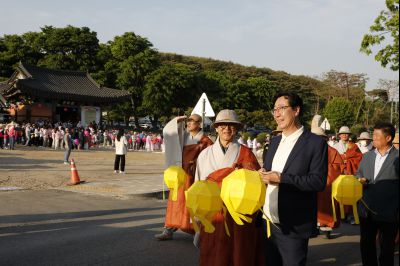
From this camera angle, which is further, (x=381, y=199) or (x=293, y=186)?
(x=381, y=199)

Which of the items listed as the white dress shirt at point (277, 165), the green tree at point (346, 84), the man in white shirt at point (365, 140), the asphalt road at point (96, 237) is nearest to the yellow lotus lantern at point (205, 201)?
the white dress shirt at point (277, 165)

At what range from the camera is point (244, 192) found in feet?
9.93

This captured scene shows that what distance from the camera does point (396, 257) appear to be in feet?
20.8

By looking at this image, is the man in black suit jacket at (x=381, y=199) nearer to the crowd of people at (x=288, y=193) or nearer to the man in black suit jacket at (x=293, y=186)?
the crowd of people at (x=288, y=193)

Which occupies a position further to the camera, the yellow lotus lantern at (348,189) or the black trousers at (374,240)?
the black trousers at (374,240)

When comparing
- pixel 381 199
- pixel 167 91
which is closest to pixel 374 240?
pixel 381 199

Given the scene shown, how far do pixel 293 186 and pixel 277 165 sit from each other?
11.0 inches

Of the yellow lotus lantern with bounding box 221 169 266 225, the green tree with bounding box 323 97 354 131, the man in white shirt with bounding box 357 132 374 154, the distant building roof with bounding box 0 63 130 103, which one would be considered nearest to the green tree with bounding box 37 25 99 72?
the distant building roof with bounding box 0 63 130 103

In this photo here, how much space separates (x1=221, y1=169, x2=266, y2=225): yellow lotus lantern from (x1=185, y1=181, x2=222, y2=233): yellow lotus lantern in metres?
0.21

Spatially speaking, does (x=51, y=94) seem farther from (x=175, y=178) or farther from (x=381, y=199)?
(x=381, y=199)

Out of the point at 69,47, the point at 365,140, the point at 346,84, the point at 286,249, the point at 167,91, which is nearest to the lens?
the point at 286,249

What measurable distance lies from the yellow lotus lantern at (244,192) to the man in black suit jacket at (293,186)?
0.48ft

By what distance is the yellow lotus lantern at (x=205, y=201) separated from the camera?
3344mm

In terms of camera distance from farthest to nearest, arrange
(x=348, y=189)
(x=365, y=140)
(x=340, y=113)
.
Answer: (x=340, y=113) → (x=365, y=140) → (x=348, y=189)
